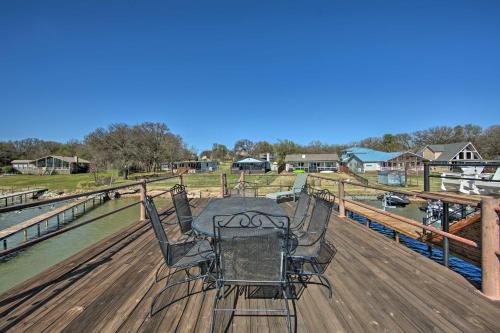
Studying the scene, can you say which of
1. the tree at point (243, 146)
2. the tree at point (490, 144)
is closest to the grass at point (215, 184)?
the tree at point (490, 144)

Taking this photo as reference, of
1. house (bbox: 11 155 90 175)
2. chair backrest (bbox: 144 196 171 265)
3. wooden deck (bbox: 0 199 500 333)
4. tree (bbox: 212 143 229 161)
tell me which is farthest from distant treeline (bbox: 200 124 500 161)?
chair backrest (bbox: 144 196 171 265)

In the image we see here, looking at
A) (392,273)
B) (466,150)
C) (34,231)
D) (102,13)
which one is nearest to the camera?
(392,273)

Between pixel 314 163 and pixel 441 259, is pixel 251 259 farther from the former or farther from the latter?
pixel 314 163

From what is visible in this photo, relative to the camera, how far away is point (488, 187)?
643cm

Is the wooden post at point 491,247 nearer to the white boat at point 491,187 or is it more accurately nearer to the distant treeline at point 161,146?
the white boat at point 491,187

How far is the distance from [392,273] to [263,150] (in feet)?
177

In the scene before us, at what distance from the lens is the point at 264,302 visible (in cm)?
207

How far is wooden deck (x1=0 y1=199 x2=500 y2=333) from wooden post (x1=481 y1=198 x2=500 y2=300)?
0.12 meters

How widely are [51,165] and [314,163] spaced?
51545mm

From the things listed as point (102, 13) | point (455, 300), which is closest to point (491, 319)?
point (455, 300)

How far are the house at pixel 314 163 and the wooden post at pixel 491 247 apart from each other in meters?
41.4

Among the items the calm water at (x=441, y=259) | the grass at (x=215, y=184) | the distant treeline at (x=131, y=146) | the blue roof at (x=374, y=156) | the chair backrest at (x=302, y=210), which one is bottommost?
the calm water at (x=441, y=259)

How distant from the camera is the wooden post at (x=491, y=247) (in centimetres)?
207

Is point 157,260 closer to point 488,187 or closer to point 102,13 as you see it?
point 488,187
